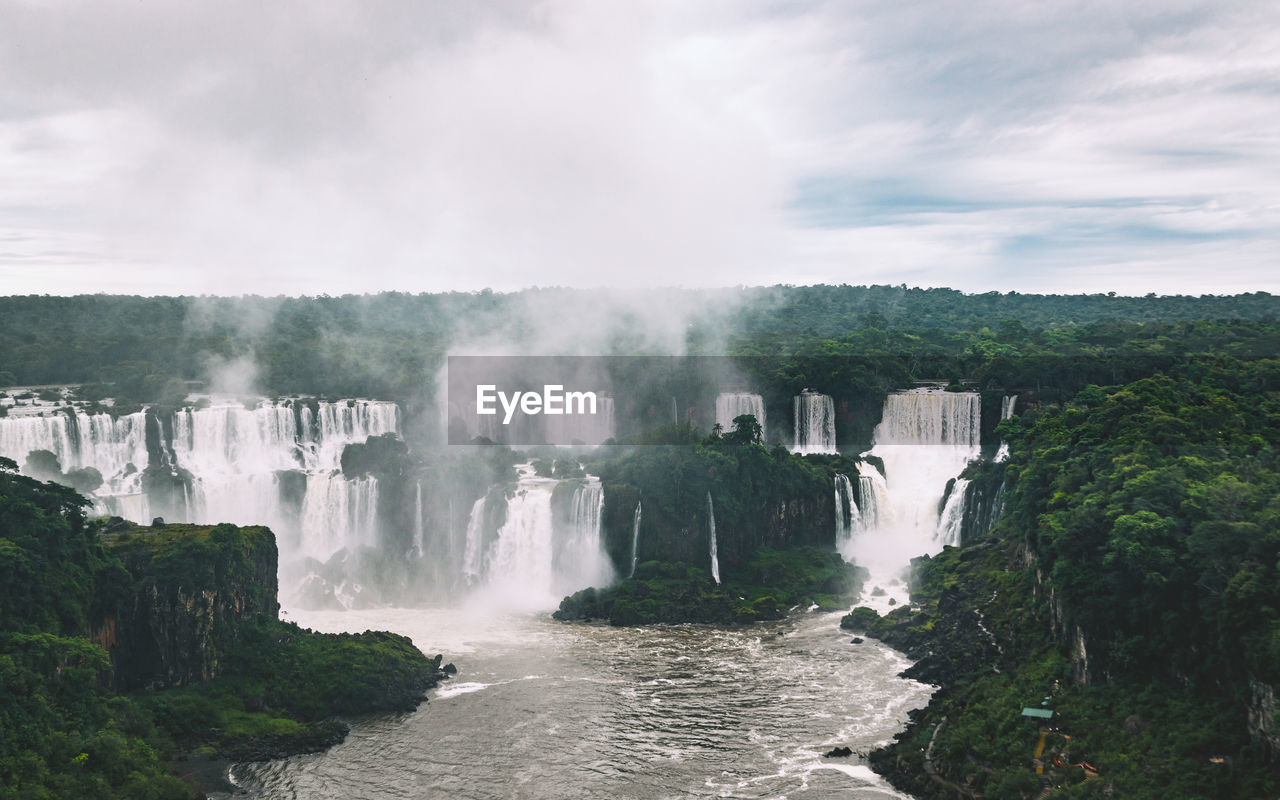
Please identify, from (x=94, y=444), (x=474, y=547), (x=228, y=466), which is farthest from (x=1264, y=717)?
(x=94, y=444)

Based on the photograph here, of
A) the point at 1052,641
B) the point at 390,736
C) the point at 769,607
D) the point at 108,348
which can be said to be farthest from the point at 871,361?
the point at 108,348

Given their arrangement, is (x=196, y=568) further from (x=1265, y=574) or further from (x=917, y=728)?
(x=1265, y=574)

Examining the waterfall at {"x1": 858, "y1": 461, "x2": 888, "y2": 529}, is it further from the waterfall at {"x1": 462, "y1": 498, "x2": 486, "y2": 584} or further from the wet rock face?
the wet rock face

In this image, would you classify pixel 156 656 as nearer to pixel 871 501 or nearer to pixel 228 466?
pixel 228 466

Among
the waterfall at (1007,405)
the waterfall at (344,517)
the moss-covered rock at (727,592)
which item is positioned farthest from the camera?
the waterfall at (1007,405)

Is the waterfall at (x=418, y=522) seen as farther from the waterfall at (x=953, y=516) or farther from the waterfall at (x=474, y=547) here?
the waterfall at (x=953, y=516)

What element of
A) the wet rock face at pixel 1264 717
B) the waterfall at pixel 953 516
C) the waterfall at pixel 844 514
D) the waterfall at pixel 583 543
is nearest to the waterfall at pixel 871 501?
the waterfall at pixel 844 514
